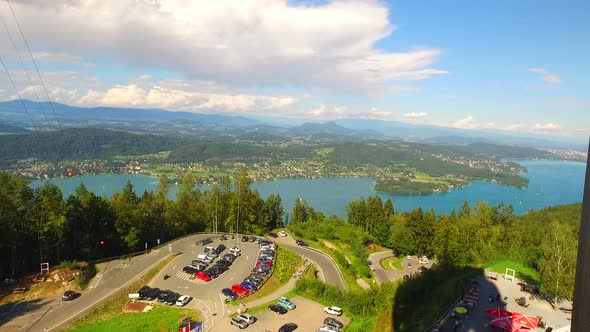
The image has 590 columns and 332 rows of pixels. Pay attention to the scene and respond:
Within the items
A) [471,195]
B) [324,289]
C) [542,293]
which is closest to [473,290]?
[542,293]

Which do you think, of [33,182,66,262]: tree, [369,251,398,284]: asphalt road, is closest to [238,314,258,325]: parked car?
[369,251,398,284]: asphalt road

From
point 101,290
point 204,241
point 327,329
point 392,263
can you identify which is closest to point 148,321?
point 101,290

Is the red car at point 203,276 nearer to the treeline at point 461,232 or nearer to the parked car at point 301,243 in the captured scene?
the parked car at point 301,243

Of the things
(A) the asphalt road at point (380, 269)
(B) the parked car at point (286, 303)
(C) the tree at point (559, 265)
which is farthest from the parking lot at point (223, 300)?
(C) the tree at point (559, 265)

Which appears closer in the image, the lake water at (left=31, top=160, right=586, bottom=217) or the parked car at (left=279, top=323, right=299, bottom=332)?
the parked car at (left=279, top=323, right=299, bottom=332)

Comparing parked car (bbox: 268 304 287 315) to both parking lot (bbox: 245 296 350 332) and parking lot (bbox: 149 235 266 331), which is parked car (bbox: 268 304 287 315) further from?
parking lot (bbox: 149 235 266 331)
